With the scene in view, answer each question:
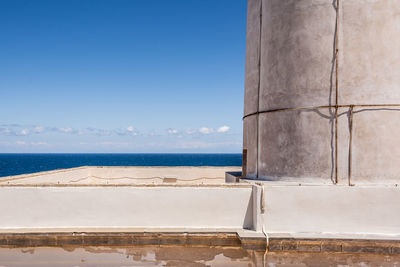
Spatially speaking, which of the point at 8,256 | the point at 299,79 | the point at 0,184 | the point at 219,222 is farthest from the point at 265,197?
the point at 0,184

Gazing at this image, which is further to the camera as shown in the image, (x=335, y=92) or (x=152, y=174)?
(x=152, y=174)

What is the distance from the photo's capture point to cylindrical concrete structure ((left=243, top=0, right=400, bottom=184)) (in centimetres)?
924

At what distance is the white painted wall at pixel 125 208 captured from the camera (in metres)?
8.86

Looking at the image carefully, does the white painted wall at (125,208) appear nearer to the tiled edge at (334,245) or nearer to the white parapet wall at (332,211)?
the white parapet wall at (332,211)

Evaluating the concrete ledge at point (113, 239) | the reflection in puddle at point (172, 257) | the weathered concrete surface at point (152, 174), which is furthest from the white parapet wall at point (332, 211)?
the weathered concrete surface at point (152, 174)

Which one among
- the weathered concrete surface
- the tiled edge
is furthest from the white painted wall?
the weathered concrete surface

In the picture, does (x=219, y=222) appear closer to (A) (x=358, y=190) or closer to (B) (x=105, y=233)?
(B) (x=105, y=233)

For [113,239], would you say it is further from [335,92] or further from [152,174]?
[152,174]

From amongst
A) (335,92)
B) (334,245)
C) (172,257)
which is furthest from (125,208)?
(335,92)

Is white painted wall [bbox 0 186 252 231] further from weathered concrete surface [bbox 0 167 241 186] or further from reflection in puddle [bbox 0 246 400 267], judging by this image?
weathered concrete surface [bbox 0 167 241 186]

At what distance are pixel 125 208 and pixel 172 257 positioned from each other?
190 cm

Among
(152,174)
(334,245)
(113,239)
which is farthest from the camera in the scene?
(152,174)

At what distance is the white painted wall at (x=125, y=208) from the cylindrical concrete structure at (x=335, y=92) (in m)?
2.24

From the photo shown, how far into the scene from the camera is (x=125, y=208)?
8.93 m
